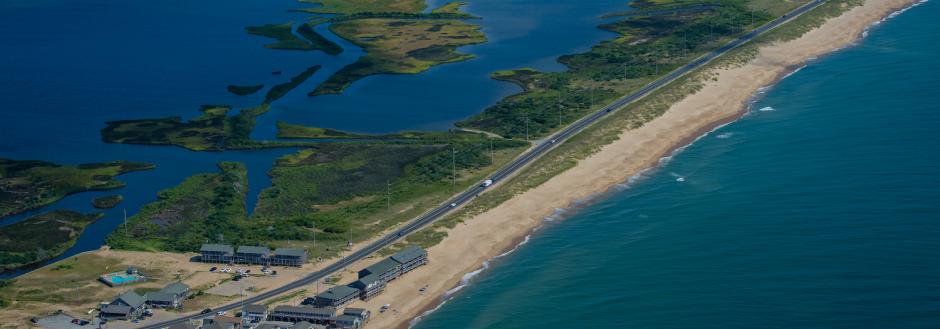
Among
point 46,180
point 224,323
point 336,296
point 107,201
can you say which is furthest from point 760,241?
point 46,180

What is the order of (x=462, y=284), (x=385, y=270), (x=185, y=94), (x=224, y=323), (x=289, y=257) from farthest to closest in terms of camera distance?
(x=185, y=94), (x=289, y=257), (x=462, y=284), (x=385, y=270), (x=224, y=323)

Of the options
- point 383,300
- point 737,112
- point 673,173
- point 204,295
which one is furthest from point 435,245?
point 737,112

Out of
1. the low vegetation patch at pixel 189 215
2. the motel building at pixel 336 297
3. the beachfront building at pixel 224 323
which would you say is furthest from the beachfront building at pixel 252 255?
Result: the beachfront building at pixel 224 323

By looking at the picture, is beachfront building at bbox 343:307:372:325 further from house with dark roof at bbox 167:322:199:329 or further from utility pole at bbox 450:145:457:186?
utility pole at bbox 450:145:457:186

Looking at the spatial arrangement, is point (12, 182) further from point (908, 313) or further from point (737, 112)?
point (908, 313)

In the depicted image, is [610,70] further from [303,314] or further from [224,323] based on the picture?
[224,323]

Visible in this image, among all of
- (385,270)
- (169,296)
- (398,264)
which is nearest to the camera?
(169,296)
